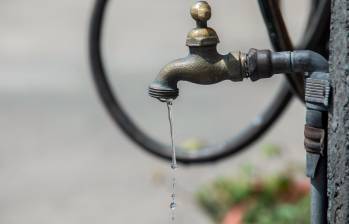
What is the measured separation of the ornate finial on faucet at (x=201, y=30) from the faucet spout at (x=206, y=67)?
1cm

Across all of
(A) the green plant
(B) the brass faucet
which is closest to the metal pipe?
(B) the brass faucet

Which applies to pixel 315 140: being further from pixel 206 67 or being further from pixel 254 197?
pixel 254 197


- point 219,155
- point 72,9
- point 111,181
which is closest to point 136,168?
point 111,181

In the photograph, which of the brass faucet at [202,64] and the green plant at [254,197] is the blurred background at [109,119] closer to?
the green plant at [254,197]

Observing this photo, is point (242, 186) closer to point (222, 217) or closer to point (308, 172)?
point (222, 217)

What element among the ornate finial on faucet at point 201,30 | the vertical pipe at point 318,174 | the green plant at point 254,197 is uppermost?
the ornate finial on faucet at point 201,30

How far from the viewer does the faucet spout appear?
162 cm

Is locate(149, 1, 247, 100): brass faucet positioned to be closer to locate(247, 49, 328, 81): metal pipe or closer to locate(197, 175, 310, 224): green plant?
locate(247, 49, 328, 81): metal pipe

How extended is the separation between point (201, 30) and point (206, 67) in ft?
0.21

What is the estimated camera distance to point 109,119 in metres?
5.22

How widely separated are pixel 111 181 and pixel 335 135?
3099mm

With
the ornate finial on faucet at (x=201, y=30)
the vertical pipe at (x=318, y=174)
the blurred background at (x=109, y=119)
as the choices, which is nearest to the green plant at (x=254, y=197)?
the blurred background at (x=109, y=119)

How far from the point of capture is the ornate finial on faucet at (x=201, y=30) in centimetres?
159

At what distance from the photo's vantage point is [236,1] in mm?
7398
